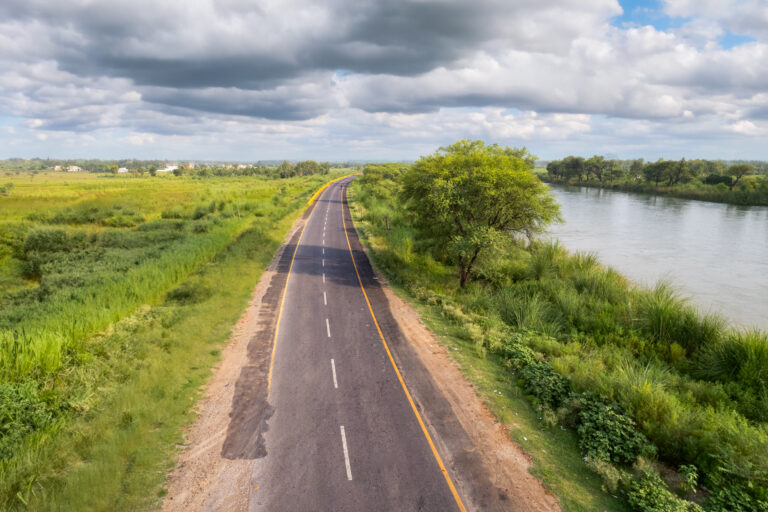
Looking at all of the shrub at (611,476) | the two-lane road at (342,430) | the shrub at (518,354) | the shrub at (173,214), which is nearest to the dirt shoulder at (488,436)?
the two-lane road at (342,430)

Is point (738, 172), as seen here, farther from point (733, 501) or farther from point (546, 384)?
point (733, 501)

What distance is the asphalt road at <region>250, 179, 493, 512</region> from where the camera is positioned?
29.8 feet

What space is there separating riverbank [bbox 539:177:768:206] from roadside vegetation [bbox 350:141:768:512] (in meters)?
79.9

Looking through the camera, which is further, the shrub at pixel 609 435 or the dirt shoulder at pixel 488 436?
the shrub at pixel 609 435

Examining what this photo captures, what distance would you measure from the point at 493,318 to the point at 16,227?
171ft

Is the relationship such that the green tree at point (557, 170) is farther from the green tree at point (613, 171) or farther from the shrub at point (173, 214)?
the shrub at point (173, 214)

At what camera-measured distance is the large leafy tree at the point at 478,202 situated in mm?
23500

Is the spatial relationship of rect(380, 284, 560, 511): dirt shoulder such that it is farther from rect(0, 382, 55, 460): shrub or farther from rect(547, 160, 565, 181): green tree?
rect(547, 160, 565, 181): green tree

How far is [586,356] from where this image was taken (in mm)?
15508

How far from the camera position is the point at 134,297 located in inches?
818

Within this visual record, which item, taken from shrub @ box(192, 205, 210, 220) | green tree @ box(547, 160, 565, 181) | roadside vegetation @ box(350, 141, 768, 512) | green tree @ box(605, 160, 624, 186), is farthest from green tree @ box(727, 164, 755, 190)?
shrub @ box(192, 205, 210, 220)

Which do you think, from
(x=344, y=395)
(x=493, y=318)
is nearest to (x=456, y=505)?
(x=344, y=395)

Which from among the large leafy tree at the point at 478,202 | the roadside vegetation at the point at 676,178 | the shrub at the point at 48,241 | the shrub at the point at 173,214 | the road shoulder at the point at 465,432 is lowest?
the road shoulder at the point at 465,432

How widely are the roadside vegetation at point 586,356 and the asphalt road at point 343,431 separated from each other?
319 centimetres
